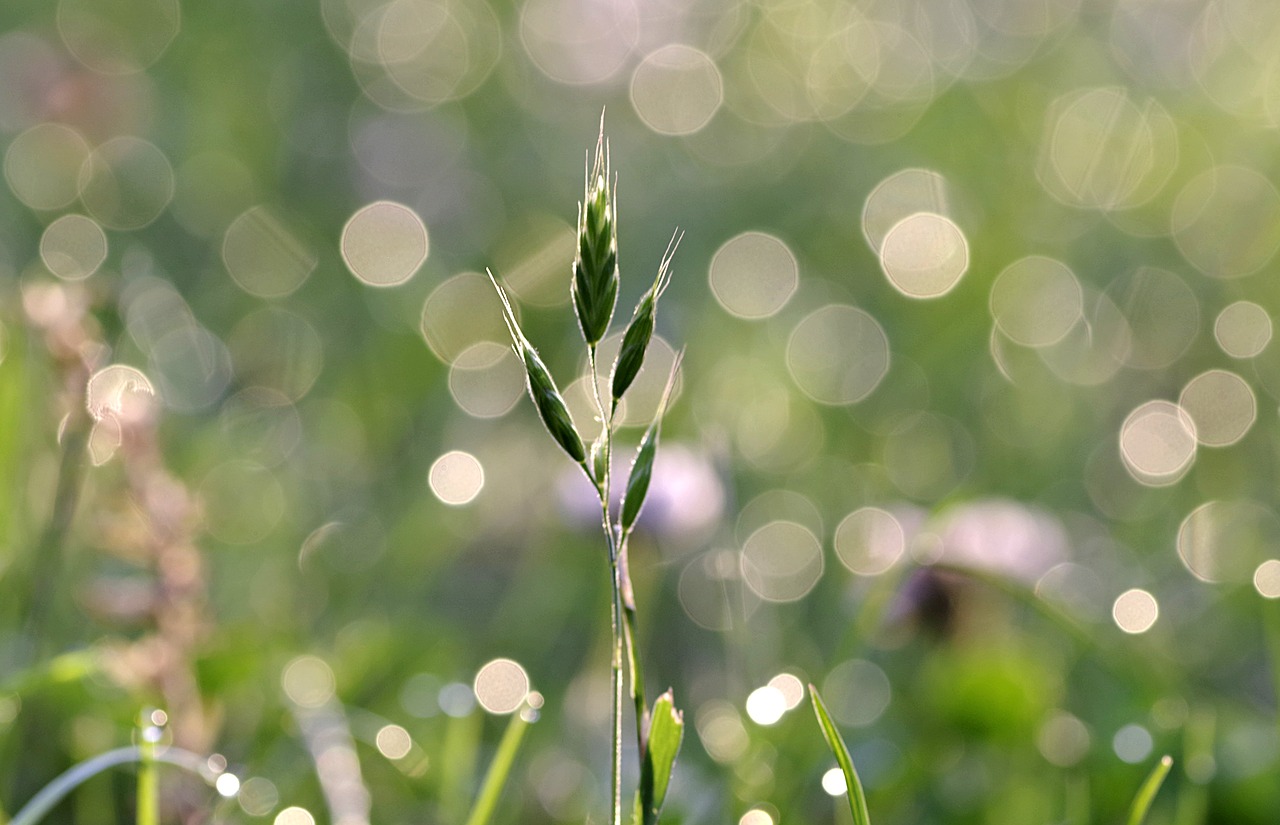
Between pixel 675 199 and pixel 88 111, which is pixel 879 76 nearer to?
pixel 675 199

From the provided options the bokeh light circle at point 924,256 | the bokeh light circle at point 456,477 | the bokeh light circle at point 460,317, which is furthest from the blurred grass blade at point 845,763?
the bokeh light circle at point 924,256

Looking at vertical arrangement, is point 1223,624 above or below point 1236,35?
below

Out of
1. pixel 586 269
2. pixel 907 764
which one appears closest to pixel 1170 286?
pixel 907 764

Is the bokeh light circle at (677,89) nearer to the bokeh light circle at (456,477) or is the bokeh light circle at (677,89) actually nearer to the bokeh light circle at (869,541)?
the bokeh light circle at (456,477)

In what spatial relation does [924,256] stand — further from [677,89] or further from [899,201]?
[677,89]

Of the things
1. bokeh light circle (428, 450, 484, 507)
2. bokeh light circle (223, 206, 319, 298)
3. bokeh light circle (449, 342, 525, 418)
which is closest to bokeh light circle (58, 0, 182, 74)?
bokeh light circle (223, 206, 319, 298)

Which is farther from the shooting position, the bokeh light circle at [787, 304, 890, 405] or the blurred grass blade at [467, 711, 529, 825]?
the bokeh light circle at [787, 304, 890, 405]

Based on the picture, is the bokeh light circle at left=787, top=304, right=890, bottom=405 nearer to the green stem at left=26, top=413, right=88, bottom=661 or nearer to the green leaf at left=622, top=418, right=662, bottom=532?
the green stem at left=26, top=413, right=88, bottom=661

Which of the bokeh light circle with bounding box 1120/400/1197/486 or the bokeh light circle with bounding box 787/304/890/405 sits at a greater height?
the bokeh light circle with bounding box 787/304/890/405
